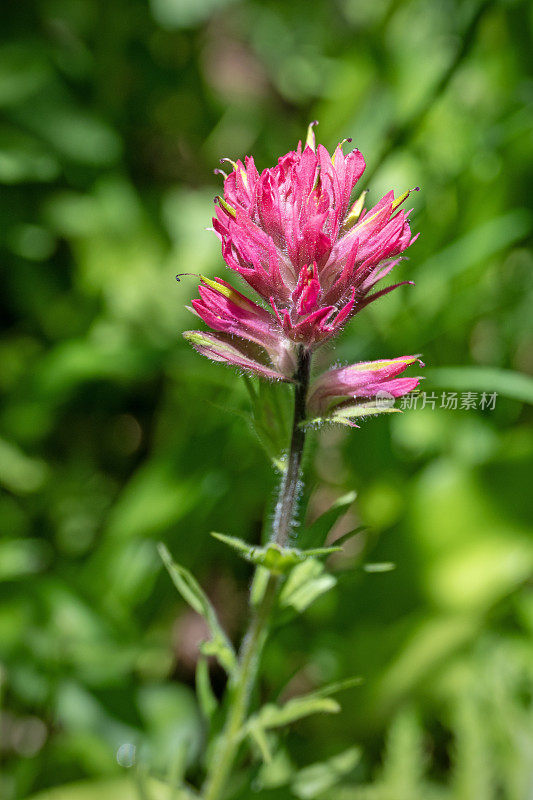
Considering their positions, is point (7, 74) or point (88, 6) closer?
point (7, 74)

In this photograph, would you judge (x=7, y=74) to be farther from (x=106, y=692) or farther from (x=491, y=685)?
(x=491, y=685)

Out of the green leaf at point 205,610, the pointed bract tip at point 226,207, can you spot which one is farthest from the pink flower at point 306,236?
the green leaf at point 205,610

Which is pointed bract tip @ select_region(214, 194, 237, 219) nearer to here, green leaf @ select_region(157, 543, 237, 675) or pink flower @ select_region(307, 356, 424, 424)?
pink flower @ select_region(307, 356, 424, 424)

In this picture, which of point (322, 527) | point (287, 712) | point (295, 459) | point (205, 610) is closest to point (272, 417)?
point (295, 459)

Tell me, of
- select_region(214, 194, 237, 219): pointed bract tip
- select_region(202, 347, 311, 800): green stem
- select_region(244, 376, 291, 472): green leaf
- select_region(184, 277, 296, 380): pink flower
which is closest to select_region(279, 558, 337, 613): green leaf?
select_region(202, 347, 311, 800): green stem

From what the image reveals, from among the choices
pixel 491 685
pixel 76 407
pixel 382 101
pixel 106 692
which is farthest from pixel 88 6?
pixel 491 685

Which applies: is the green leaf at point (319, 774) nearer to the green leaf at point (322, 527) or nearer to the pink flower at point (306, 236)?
the green leaf at point (322, 527)

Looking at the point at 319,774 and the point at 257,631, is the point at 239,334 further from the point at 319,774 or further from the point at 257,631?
the point at 319,774
